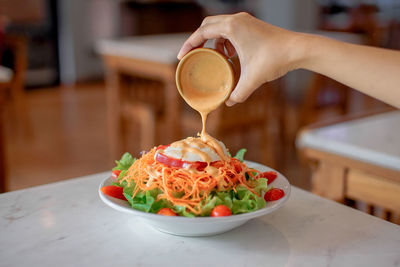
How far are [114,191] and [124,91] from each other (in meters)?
2.53

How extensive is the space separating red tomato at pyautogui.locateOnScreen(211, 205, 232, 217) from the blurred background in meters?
1.07

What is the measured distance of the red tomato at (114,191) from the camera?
0.89 meters

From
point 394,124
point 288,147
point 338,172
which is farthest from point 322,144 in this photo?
point 288,147

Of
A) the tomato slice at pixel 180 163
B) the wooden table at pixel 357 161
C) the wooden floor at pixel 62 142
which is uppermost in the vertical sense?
the tomato slice at pixel 180 163

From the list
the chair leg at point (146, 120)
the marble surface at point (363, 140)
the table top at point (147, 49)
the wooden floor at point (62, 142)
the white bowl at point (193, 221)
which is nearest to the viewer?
the white bowl at point (193, 221)

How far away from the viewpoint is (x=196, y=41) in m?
0.95

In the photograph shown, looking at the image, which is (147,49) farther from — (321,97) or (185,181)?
(185,181)

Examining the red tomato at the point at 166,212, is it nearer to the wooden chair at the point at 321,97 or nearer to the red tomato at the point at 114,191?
the red tomato at the point at 114,191

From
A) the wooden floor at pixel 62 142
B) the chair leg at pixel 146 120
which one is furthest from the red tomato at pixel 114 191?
the wooden floor at pixel 62 142

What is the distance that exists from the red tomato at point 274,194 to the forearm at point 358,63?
24cm

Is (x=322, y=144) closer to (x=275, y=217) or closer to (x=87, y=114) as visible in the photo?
(x=275, y=217)

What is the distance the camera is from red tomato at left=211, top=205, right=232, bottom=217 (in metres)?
0.80

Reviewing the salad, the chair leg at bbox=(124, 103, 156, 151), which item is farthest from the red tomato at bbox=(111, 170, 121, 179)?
the chair leg at bbox=(124, 103, 156, 151)

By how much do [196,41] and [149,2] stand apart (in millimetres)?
5895
